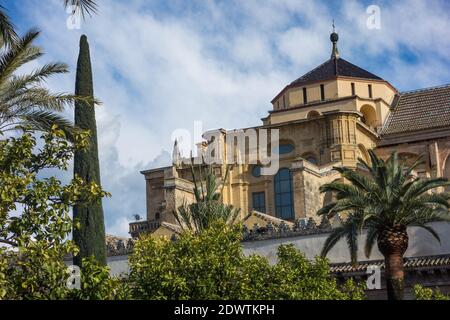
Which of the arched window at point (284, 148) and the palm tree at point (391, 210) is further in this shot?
the arched window at point (284, 148)

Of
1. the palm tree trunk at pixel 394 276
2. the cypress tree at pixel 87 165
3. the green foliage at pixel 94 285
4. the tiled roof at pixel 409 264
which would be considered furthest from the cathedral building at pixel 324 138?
the green foliage at pixel 94 285

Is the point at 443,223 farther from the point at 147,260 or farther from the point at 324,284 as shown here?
the point at 147,260

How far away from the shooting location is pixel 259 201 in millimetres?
42938

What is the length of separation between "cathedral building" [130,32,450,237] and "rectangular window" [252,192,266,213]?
5cm

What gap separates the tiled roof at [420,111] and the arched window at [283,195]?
6595 millimetres

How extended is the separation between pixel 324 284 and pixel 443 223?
9.94 metres

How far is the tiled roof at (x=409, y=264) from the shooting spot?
2722cm

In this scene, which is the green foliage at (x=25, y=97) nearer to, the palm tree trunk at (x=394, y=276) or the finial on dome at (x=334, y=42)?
the palm tree trunk at (x=394, y=276)

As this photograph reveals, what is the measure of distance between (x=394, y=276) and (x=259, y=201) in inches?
779

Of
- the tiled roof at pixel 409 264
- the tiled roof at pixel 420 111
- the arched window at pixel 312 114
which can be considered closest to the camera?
the tiled roof at pixel 409 264

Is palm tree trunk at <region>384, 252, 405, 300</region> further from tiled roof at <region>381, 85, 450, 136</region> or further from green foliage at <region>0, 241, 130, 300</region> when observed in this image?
tiled roof at <region>381, 85, 450, 136</region>

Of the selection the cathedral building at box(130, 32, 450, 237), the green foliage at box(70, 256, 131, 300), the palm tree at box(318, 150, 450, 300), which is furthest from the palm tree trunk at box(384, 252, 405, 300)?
the cathedral building at box(130, 32, 450, 237)
